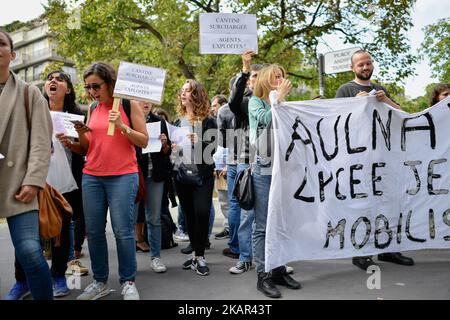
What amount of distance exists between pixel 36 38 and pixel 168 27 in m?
50.6

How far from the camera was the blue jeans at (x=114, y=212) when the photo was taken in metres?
3.22

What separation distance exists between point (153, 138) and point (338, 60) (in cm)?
310

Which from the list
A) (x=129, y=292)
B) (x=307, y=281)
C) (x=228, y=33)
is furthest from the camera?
(x=228, y=33)

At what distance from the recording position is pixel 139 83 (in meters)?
3.39

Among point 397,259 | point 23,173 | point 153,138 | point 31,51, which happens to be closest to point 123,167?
point 23,173

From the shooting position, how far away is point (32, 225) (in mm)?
2537

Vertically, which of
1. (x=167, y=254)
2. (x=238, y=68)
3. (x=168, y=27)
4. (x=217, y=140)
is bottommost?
(x=167, y=254)

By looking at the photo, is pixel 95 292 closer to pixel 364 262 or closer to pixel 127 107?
pixel 127 107

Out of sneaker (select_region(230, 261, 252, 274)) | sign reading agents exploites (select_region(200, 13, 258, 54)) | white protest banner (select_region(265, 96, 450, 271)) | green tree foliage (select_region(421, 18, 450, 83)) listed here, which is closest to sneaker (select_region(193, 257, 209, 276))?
sneaker (select_region(230, 261, 252, 274))

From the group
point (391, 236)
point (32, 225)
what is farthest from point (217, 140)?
point (32, 225)

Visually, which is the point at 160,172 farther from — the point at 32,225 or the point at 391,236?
the point at 391,236

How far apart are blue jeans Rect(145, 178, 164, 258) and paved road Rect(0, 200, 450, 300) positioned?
0.88ft

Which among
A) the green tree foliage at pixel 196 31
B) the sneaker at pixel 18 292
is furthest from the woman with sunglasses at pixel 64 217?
Answer: the green tree foliage at pixel 196 31

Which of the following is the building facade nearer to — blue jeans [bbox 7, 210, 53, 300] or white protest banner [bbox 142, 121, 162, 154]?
white protest banner [bbox 142, 121, 162, 154]
